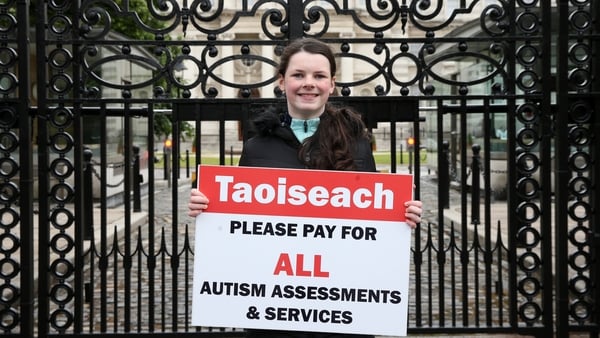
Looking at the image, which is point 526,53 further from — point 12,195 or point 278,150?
point 12,195

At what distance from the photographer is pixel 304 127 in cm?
295

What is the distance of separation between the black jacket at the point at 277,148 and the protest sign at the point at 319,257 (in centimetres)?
5

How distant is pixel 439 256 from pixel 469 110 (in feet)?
3.68

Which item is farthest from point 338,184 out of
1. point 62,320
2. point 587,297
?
point 62,320

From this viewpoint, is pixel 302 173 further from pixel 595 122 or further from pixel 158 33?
pixel 595 122

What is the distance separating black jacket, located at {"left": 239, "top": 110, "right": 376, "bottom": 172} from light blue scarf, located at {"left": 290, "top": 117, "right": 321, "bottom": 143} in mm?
26

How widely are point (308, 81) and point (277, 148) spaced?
332 mm

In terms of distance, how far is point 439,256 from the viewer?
17.1 feet

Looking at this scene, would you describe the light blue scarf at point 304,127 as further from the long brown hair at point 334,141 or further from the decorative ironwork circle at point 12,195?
the decorative ironwork circle at point 12,195

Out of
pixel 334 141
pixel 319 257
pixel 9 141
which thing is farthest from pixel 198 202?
pixel 9 141

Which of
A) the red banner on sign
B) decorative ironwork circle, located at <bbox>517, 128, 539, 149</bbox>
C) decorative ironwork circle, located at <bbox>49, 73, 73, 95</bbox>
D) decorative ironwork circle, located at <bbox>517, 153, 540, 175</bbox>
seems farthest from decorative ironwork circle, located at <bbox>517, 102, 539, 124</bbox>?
decorative ironwork circle, located at <bbox>49, 73, 73, 95</bbox>

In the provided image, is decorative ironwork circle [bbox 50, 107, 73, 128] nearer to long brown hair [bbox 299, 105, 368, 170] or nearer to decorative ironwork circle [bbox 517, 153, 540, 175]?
long brown hair [bbox 299, 105, 368, 170]

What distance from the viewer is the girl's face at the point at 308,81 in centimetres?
287

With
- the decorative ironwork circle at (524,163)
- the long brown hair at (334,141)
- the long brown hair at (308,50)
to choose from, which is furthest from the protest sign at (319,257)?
the decorative ironwork circle at (524,163)
